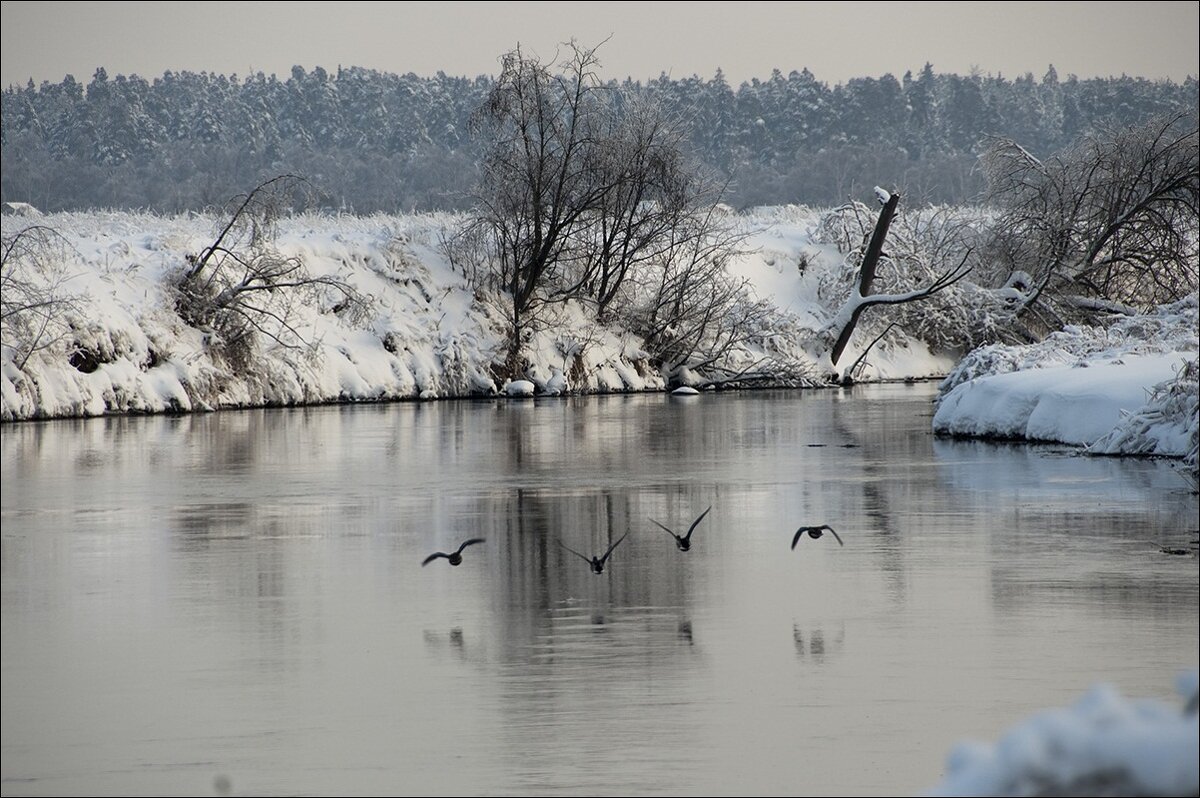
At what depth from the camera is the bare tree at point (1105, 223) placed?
39.1 m

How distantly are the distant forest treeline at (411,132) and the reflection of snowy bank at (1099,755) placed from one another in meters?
97.6

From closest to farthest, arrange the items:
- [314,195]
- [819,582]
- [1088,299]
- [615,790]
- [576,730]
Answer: [615,790], [576,730], [819,582], [314,195], [1088,299]

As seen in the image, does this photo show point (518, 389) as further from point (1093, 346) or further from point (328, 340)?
point (1093, 346)

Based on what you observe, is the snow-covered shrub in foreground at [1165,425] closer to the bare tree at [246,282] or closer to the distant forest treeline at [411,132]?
the bare tree at [246,282]

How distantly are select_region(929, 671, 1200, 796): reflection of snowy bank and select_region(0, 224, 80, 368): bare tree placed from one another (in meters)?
27.9

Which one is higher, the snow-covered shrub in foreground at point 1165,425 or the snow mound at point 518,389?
the snow mound at point 518,389

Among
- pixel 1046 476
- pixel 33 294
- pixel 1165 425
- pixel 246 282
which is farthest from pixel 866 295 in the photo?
pixel 1046 476

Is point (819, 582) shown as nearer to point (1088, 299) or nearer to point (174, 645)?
point (174, 645)

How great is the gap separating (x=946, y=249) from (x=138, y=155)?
79.3m

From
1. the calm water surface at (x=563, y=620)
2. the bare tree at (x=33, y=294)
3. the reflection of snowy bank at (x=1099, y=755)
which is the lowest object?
the calm water surface at (x=563, y=620)

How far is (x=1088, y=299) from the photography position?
134 ft

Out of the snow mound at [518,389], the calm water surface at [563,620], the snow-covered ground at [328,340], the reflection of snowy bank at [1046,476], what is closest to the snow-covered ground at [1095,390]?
the reflection of snowy bank at [1046,476]

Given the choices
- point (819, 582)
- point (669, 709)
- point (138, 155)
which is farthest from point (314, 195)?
point (138, 155)

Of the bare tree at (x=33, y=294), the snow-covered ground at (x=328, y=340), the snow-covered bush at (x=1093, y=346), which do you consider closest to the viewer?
the snow-covered bush at (x=1093, y=346)
